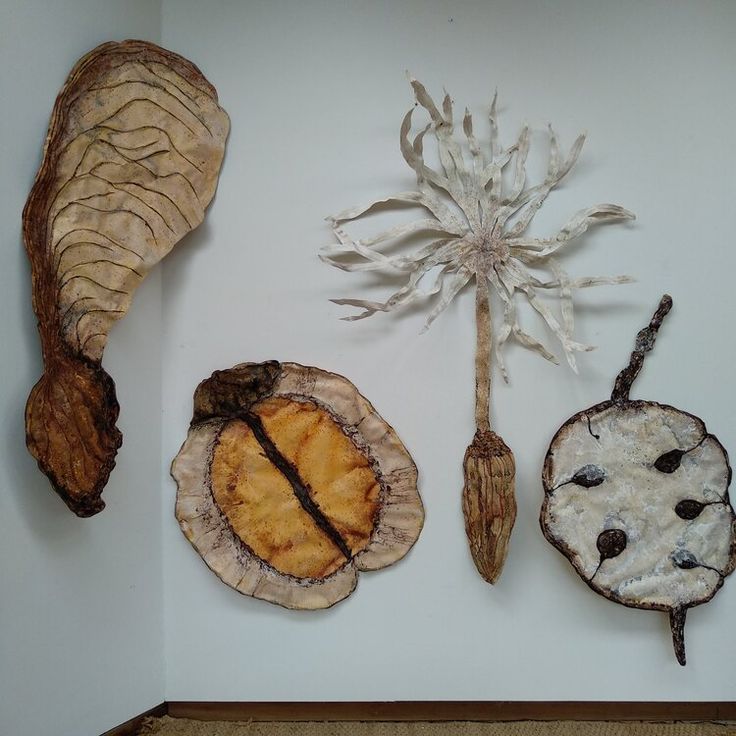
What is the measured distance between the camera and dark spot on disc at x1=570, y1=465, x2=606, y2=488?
6.42 ft

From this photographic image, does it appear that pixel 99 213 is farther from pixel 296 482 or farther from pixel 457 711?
pixel 457 711

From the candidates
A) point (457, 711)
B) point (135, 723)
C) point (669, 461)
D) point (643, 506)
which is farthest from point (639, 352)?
point (135, 723)

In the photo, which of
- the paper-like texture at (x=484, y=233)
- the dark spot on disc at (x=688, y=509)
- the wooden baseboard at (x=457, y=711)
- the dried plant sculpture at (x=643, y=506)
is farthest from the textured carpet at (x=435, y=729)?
the paper-like texture at (x=484, y=233)

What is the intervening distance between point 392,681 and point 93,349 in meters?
1.17

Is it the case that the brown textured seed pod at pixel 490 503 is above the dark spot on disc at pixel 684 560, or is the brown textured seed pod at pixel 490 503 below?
above

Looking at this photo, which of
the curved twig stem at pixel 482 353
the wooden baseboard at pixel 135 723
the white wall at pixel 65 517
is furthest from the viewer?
the curved twig stem at pixel 482 353

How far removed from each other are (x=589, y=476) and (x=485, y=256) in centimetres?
62

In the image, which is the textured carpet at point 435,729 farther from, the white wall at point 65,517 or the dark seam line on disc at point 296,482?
the dark seam line on disc at point 296,482

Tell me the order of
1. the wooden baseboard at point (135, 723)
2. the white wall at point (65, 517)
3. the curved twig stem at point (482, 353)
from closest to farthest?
the white wall at point (65, 517), the wooden baseboard at point (135, 723), the curved twig stem at point (482, 353)

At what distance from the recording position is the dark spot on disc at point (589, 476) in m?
1.96

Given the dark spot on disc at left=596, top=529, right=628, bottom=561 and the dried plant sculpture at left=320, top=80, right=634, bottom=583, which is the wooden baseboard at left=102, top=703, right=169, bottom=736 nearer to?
the dried plant sculpture at left=320, top=80, right=634, bottom=583

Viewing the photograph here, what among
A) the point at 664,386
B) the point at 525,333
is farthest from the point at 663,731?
the point at 525,333

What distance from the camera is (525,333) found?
200 centimetres

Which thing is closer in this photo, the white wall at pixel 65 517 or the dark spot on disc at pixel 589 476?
the white wall at pixel 65 517
